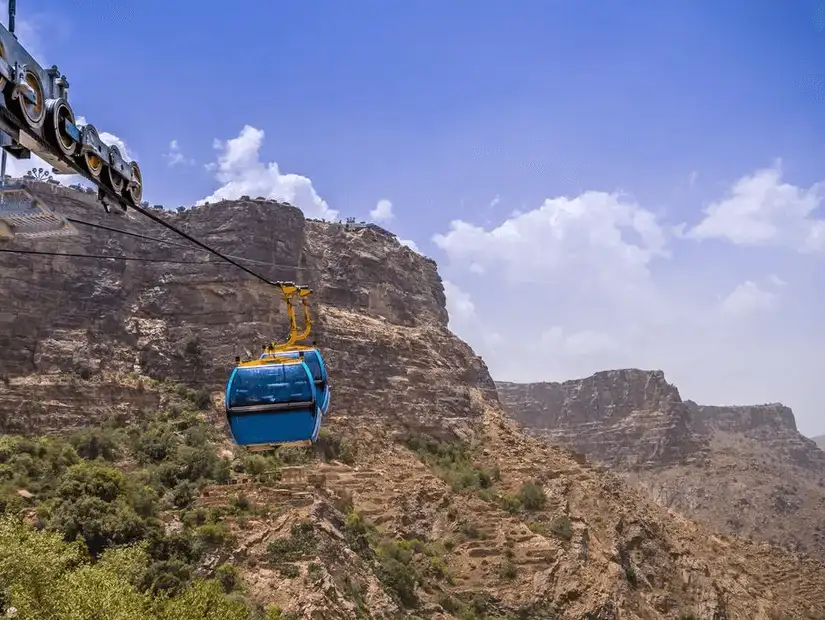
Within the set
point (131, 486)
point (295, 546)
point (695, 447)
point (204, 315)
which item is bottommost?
point (295, 546)

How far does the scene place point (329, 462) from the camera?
40.3m

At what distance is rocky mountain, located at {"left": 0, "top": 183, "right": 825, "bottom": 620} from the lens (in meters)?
27.9

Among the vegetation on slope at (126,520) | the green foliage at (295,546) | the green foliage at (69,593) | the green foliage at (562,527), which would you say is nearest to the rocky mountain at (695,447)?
the green foliage at (562,527)

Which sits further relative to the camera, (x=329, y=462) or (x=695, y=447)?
(x=695, y=447)

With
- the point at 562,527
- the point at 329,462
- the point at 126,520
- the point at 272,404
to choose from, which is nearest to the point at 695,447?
the point at 562,527

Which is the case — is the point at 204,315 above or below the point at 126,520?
above

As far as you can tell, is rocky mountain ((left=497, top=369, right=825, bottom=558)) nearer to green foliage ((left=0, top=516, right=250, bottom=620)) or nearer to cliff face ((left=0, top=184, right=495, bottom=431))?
cliff face ((left=0, top=184, right=495, bottom=431))

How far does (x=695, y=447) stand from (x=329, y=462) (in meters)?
66.0

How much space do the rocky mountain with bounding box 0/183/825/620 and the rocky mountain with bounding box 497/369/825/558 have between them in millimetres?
24492

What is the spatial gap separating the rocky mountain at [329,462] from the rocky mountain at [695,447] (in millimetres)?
24492

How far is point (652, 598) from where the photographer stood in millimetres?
37344

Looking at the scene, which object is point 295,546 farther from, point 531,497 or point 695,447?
point 695,447

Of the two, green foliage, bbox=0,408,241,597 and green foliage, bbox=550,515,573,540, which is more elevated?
green foliage, bbox=0,408,241,597

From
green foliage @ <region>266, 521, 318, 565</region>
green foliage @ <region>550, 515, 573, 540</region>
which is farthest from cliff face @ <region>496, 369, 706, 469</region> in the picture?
green foliage @ <region>266, 521, 318, 565</region>
